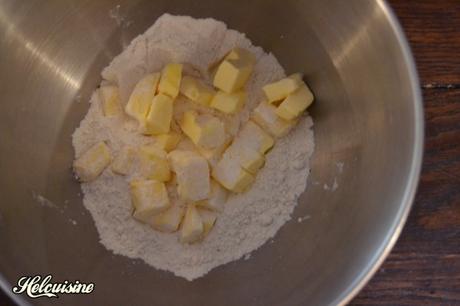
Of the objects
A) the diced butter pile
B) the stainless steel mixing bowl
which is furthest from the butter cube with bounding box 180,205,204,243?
the stainless steel mixing bowl

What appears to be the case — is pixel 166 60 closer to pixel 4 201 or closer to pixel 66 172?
pixel 66 172

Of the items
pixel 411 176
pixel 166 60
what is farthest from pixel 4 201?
pixel 411 176

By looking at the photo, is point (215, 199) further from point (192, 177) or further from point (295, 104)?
point (295, 104)

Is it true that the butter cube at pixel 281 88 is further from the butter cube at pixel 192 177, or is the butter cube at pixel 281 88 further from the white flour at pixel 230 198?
the butter cube at pixel 192 177

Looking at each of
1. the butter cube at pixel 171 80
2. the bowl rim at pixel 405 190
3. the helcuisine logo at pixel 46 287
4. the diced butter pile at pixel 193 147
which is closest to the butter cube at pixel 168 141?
the diced butter pile at pixel 193 147

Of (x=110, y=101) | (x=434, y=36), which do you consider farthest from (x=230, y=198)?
(x=434, y=36)
